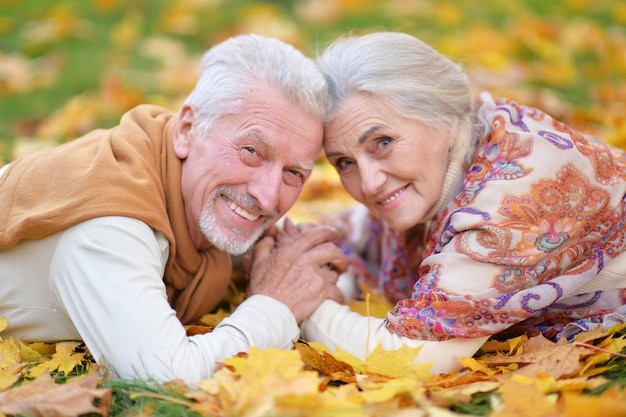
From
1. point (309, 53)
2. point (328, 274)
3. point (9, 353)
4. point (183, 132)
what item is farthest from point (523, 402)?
point (309, 53)

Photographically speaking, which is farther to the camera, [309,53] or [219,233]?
[309,53]

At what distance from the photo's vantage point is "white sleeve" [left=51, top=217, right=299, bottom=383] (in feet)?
7.95

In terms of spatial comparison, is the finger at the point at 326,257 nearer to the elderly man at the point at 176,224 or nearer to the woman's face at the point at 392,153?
the elderly man at the point at 176,224

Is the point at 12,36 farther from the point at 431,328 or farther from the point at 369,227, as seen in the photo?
the point at 431,328

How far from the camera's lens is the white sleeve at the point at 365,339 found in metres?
2.66

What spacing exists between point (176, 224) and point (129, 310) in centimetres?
58

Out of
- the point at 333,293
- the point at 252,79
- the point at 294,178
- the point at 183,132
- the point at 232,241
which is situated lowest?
the point at 333,293

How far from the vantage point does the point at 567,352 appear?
2.51m

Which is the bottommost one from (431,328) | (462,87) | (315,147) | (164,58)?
(164,58)

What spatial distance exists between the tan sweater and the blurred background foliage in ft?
8.24

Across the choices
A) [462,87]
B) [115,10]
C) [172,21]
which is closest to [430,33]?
[172,21]

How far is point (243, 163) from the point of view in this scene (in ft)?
9.50

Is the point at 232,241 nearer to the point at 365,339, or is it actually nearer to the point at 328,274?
the point at 328,274

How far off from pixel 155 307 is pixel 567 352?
1422 mm
